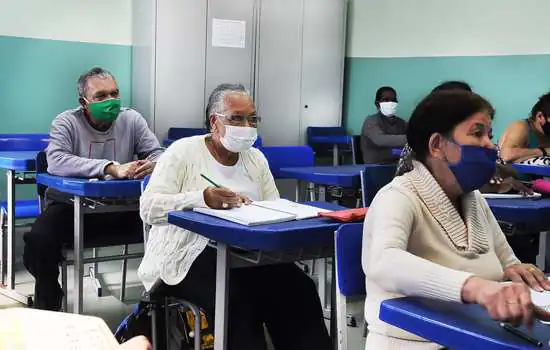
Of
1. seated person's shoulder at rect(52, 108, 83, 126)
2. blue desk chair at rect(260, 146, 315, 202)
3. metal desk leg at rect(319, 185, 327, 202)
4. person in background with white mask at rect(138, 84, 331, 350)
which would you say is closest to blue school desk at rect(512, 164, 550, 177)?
metal desk leg at rect(319, 185, 327, 202)

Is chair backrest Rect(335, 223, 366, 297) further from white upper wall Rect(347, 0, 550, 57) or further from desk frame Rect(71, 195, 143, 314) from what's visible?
white upper wall Rect(347, 0, 550, 57)

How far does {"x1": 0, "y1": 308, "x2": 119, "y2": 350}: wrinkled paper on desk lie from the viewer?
60 centimetres

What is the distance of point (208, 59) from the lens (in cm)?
561

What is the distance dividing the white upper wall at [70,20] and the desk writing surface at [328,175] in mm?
2401

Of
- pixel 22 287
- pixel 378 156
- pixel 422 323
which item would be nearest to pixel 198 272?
pixel 422 323

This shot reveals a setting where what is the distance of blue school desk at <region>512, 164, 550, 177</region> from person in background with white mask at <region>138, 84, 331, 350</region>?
1.96 meters

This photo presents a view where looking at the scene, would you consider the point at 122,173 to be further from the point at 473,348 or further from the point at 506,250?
the point at 473,348

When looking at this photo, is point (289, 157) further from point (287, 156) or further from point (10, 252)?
point (10, 252)

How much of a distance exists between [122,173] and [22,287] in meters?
1.46

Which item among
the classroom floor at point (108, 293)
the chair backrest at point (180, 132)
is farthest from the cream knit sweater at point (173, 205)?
the chair backrest at point (180, 132)

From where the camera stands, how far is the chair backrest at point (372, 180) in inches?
106

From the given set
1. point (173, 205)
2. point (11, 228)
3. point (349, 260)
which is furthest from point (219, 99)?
point (11, 228)

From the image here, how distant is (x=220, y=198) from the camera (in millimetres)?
2205

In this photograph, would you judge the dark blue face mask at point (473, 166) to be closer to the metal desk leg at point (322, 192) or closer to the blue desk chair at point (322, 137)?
the metal desk leg at point (322, 192)
